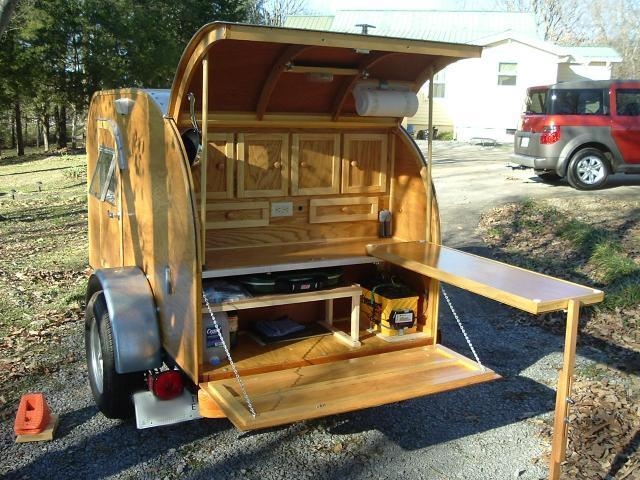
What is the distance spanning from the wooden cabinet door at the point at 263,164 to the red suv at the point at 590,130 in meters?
9.58

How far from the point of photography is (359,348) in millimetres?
4801

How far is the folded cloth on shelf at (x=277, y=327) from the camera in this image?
197 inches

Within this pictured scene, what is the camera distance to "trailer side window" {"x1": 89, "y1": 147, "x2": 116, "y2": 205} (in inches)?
216

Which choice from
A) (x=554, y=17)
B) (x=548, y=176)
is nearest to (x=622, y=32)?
(x=554, y=17)

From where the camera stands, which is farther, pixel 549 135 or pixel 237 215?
pixel 549 135

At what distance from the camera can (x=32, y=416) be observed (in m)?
4.67

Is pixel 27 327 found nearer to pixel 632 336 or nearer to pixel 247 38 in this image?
pixel 247 38

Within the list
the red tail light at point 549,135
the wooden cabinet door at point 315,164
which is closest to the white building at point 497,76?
the red tail light at point 549,135

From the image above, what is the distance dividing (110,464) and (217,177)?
6.98 ft

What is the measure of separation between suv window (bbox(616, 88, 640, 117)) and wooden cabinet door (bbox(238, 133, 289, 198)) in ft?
33.8

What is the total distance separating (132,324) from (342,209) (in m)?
2.02

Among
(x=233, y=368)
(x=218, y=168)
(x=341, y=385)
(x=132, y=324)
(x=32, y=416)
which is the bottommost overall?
(x=32, y=416)

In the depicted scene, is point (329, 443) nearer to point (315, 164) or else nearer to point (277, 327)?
point (277, 327)

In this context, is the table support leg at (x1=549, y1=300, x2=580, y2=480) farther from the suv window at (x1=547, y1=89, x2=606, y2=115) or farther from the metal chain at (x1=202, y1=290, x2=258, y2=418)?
the suv window at (x1=547, y1=89, x2=606, y2=115)
